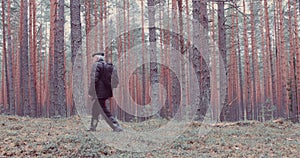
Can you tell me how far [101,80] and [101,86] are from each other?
130 millimetres

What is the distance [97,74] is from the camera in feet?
23.2

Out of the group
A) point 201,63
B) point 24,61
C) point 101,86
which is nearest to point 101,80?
point 101,86

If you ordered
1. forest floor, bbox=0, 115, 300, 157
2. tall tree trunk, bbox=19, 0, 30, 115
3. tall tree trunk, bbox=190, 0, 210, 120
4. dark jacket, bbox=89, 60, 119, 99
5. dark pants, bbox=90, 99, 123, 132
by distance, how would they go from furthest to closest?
tall tree trunk, bbox=19, 0, 30, 115 → tall tree trunk, bbox=190, 0, 210, 120 → dark pants, bbox=90, 99, 123, 132 → dark jacket, bbox=89, 60, 119, 99 → forest floor, bbox=0, 115, 300, 157

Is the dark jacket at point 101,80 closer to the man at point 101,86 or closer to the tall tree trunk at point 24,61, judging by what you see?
the man at point 101,86

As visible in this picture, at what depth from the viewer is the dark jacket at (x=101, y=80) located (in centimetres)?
704

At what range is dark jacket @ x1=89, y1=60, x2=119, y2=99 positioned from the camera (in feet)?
23.1

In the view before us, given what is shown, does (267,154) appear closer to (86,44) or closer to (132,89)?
(86,44)

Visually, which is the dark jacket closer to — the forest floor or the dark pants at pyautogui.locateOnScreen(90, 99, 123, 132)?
the dark pants at pyautogui.locateOnScreen(90, 99, 123, 132)

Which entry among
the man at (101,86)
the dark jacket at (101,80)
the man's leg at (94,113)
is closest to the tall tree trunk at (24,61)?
the man's leg at (94,113)

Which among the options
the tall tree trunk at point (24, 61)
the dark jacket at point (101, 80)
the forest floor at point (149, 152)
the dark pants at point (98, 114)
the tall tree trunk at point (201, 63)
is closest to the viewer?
the forest floor at point (149, 152)

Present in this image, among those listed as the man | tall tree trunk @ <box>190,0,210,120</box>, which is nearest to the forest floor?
the man

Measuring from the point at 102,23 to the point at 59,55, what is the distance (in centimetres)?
1444

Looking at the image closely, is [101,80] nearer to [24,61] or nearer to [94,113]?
[94,113]

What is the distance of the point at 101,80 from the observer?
281 inches
